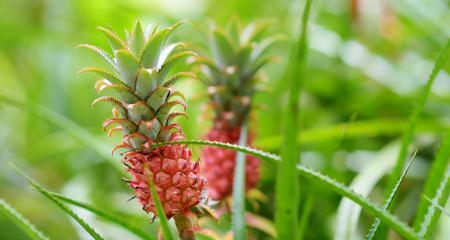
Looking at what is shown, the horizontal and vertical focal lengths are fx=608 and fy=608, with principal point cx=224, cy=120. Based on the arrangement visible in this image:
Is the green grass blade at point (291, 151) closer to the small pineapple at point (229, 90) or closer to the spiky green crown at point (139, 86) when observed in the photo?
the spiky green crown at point (139, 86)

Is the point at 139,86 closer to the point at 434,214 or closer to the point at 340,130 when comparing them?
the point at 434,214

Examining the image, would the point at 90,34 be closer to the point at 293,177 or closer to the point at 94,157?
the point at 94,157

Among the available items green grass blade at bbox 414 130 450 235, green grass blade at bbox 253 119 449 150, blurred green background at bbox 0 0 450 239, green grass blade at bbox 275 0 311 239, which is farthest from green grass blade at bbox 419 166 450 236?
green grass blade at bbox 253 119 449 150

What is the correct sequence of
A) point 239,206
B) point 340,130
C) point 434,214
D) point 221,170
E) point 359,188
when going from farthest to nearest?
point 340,130 → point 359,188 → point 221,170 → point 239,206 → point 434,214

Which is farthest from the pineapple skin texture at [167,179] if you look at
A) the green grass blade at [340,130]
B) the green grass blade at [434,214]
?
the green grass blade at [340,130]

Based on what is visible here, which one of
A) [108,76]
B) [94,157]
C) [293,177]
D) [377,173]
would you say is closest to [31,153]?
[94,157]

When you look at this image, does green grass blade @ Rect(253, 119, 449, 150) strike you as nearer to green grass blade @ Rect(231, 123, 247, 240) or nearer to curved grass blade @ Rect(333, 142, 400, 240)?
curved grass blade @ Rect(333, 142, 400, 240)

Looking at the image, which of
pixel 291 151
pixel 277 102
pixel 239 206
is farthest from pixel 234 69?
pixel 277 102
